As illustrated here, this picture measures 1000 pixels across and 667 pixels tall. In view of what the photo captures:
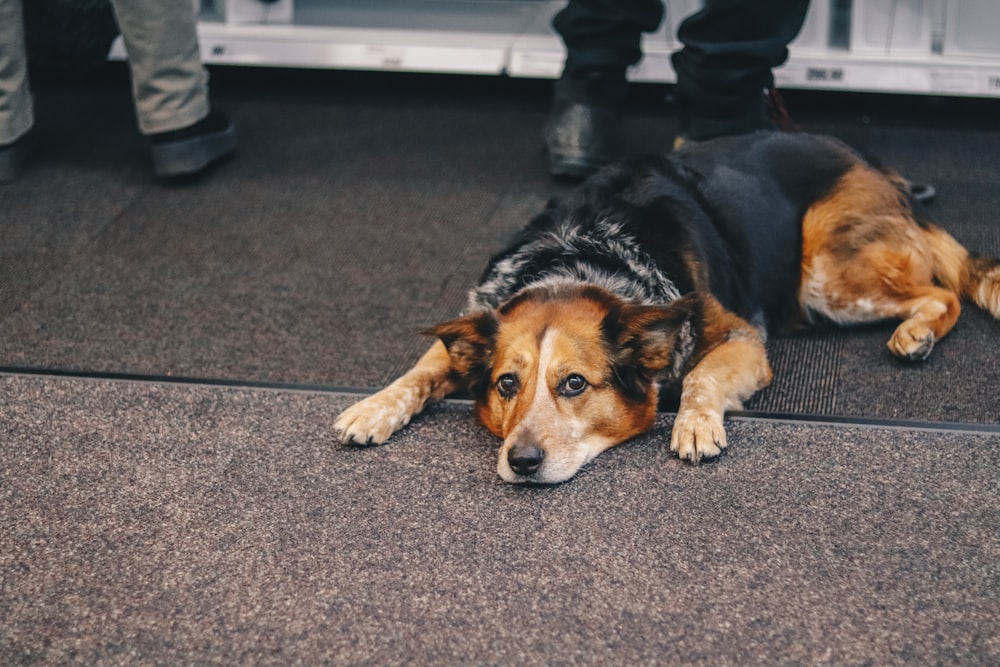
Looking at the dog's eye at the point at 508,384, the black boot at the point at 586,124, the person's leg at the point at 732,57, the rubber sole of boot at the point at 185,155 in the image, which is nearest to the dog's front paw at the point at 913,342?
the dog's eye at the point at 508,384

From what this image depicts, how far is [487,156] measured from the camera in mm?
3998

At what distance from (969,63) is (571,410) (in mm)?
2587

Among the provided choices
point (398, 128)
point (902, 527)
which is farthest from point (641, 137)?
point (902, 527)

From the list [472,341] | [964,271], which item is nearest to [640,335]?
[472,341]

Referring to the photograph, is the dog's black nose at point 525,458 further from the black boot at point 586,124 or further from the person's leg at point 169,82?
the person's leg at point 169,82

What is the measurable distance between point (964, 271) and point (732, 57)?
96 centimetres

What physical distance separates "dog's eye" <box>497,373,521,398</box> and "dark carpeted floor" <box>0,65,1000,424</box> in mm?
477

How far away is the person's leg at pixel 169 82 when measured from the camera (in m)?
3.61

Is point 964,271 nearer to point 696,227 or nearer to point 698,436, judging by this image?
point 696,227

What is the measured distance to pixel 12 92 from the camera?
3.65 m

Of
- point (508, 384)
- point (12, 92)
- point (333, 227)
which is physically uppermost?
point (508, 384)

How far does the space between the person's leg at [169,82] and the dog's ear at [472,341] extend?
1.84 metres

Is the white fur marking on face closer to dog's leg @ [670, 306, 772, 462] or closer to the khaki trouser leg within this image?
dog's leg @ [670, 306, 772, 462]

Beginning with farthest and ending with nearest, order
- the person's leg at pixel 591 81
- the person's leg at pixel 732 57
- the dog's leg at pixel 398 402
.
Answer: the person's leg at pixel 591 81
the person's leg at pixel 732 57
the dog's leg at pixel 398 402
